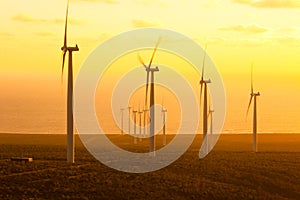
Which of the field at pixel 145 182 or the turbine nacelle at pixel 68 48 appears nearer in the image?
the field at pixel 145 182

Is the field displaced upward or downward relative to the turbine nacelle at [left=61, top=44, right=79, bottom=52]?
downward

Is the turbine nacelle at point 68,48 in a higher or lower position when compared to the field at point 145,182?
higher

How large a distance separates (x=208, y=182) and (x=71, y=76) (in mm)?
13396

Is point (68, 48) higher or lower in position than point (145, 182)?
higher

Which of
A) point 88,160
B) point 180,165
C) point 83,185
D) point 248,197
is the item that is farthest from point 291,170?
point 83,185

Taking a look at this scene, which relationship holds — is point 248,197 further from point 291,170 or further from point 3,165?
point 3,165

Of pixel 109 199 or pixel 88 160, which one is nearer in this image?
pixel 109 199

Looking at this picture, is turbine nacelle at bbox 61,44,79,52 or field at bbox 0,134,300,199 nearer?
field at bbox 0,134,300,199

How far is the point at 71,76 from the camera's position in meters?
49.3

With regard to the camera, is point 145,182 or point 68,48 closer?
point 145,182

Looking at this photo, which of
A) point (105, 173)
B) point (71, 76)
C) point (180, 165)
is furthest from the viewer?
point (180, 165)

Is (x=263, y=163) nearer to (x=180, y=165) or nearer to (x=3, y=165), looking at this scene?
(x=180, y=165)

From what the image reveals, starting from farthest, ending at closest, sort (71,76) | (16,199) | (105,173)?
(71,76), (105,173), (16,199)

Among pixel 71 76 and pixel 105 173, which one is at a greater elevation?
pixel 71 76
